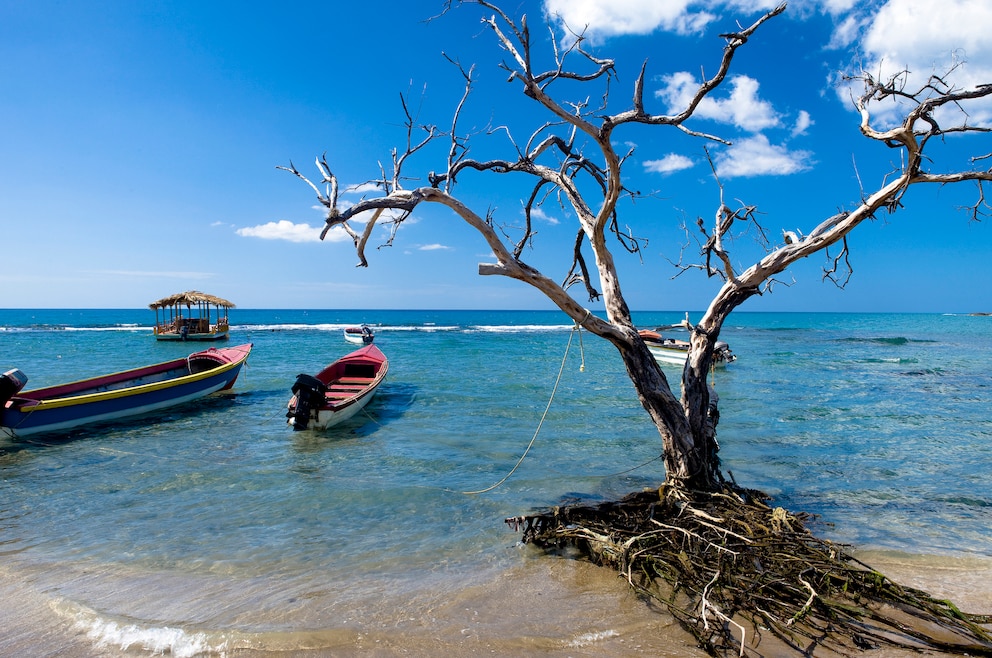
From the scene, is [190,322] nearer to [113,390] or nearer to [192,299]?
[192,299]

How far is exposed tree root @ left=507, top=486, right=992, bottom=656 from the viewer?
3.90m

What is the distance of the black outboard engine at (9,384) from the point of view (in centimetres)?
1068

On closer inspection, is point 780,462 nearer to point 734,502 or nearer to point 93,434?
point 734,502

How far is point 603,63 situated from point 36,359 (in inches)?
1307

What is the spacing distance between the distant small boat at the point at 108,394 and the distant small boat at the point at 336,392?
360cm

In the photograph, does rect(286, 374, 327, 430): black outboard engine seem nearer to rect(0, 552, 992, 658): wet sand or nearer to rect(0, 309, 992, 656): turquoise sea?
rect(0, 309, 992, 656): turquoise sea

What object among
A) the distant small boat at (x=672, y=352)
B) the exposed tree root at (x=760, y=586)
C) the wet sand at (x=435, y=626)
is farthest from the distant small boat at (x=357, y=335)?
the exposed tree root at (x=760, y=586)

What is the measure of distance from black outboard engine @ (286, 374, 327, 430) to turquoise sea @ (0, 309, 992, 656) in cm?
43

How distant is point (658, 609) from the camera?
175 inches

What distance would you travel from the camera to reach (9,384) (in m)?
10.8

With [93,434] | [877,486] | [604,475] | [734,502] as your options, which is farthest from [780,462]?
[93,434]

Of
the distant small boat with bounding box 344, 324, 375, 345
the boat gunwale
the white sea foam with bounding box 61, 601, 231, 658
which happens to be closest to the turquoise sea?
the white sea foam with bounding box 61, 601, 231, 658

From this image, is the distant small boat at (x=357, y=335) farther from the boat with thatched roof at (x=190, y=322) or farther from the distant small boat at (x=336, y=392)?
the distant small boat at (x=336, y=392)

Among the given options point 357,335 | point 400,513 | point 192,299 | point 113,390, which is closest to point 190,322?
point 192,299
